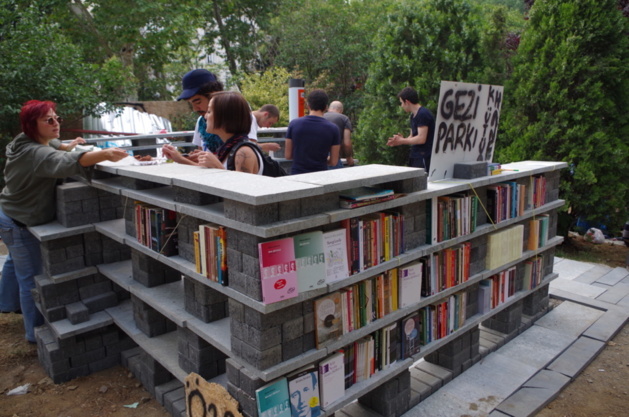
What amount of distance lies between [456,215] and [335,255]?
48.3 inches

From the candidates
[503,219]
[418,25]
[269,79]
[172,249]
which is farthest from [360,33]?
[172,249]

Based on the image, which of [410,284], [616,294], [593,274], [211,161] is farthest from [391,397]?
[593,274]

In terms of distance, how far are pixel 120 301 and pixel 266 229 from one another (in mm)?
2526

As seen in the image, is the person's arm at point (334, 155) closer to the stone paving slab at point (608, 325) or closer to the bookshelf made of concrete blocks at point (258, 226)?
the bookshelf made of concrete blocks at point (258, 226)

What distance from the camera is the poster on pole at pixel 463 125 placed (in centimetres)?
378

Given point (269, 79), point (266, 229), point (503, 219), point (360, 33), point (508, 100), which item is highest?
point (360, 33)

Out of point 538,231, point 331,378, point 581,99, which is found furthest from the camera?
point 581,99

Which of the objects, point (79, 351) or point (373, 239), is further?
point (79, 351)

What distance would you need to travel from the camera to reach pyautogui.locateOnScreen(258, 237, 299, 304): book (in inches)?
96.8

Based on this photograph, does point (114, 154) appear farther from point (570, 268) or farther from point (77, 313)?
point (570, 268)

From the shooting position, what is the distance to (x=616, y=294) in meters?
5.56

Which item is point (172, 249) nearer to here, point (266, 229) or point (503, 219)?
point (266, 229)

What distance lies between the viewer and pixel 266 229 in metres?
2.38

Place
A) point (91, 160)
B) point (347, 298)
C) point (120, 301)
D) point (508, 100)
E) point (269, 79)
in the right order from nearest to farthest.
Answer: point (347, 298)
point (91, 160)
point (120, 301)
point (508, 100)
point (269, 79)
